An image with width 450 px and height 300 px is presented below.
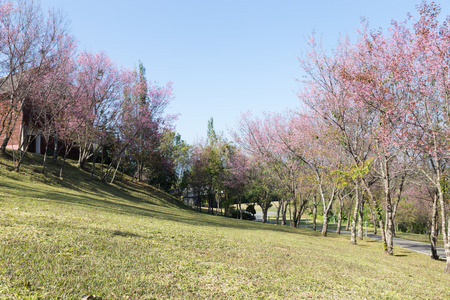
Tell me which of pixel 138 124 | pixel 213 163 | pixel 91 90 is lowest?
pixel 213 163

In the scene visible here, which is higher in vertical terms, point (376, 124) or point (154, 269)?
point (376, 124)

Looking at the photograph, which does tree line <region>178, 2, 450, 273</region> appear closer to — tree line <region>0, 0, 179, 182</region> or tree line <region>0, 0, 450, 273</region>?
tree line <region>0, 0, 450, 273</region>

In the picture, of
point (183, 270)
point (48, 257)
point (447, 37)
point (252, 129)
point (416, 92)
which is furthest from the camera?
point (252, 129)

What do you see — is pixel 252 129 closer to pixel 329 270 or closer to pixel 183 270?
pixel 329 270

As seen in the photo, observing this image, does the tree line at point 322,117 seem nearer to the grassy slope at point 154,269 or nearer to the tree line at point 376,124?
the tree line at point 376,124

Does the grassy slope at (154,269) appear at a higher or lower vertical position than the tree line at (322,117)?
lower

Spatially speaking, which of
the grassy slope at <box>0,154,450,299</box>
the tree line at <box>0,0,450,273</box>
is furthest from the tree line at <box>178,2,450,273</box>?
the grassy slope at <box>0,154,450,299</box>

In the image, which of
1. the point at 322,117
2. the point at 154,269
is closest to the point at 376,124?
the point at 322,117

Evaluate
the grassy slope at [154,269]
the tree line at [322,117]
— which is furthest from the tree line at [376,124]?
the grassy slope at [154,269]

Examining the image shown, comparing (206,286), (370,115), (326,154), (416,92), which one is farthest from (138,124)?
(206,286)

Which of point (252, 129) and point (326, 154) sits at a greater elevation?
point (252, 129)

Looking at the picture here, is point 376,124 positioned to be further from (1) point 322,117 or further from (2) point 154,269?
(2) point 154,269

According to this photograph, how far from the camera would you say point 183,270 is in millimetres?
5578

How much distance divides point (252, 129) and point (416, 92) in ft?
49.5
